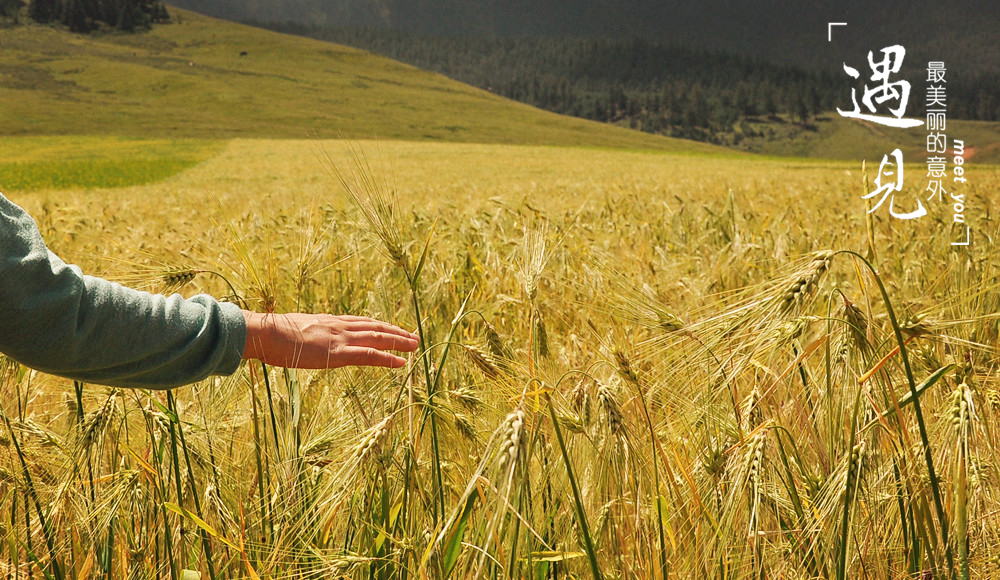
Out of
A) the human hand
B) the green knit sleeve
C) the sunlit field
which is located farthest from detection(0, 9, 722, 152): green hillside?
the green knit sleeve

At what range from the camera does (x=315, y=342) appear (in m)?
1.09

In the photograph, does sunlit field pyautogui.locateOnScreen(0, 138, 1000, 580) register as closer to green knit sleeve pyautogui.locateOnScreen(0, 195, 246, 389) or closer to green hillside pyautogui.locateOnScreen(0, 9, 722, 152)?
green knit sleeve pyautogui.locateOnScreen(0, 195, 246, 389)

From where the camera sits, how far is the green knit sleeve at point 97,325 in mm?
800

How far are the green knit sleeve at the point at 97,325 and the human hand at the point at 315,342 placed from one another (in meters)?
0.05

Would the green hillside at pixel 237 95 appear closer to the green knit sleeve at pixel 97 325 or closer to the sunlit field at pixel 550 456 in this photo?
the sunlit field at pixel 550 456

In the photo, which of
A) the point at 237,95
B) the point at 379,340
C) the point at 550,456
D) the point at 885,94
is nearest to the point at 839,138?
the point at 237,95

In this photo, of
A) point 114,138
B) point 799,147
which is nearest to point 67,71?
point 114,138

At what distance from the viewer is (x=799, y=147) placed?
162 m

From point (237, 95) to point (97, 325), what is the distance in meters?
90.1

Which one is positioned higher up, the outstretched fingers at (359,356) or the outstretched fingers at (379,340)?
the outstretched fingers at (379,340)

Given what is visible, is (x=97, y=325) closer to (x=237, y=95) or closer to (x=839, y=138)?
(x=237, y=95)

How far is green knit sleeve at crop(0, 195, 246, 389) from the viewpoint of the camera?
800mm

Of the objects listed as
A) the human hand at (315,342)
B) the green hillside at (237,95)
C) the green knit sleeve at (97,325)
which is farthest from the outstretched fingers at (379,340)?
the green hillside at (237,95)

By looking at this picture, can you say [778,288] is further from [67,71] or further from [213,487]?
[67,71]
